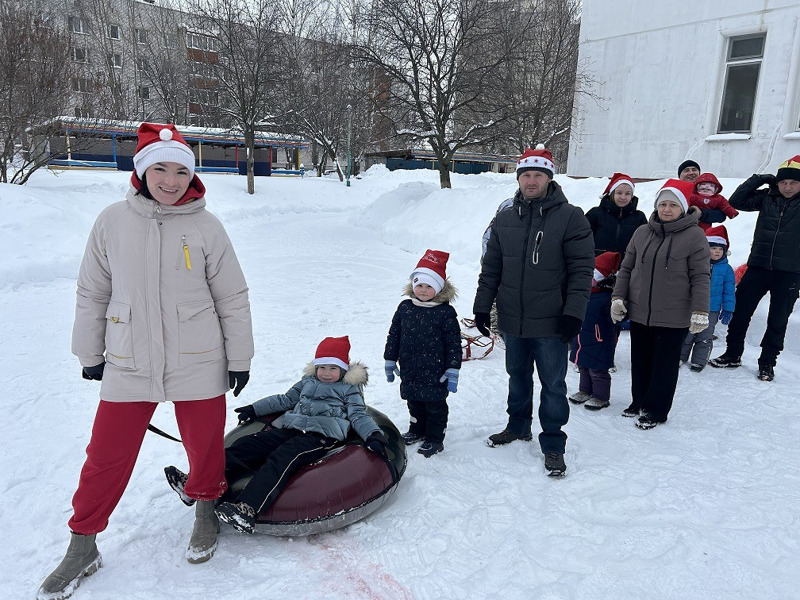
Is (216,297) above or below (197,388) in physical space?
above

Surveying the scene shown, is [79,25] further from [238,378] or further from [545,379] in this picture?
[545,379]

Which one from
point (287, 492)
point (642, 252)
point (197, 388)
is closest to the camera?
point (197, 388)

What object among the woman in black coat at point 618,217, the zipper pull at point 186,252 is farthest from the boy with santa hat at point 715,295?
the zipper pull at point 186,252

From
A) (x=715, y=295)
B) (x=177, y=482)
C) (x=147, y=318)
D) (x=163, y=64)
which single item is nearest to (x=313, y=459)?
(x=177, y=482)

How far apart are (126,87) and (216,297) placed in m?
50.0

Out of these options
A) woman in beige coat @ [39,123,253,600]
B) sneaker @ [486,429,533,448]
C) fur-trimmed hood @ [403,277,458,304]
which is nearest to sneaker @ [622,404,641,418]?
sneaker @ [486,429,533,448]

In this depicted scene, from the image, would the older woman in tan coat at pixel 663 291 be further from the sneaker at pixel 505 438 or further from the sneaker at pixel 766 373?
the sneaker at pixel 766 373

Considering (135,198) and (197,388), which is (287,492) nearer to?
(197,388)

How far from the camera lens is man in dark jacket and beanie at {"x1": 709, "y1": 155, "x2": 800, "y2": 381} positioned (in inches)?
198

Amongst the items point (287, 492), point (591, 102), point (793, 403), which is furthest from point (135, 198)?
point (591, 102)

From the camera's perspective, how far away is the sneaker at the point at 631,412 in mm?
4480

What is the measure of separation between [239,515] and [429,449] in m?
1.43

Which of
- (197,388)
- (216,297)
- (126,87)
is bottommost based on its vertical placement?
(197,388)

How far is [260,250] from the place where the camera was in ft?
41.5
